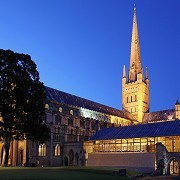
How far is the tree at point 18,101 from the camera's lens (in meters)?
49.1

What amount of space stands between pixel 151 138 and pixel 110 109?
5860 centimetres

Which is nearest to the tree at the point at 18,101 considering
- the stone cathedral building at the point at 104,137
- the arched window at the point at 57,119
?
the stone cathedral building at the point at 104,137

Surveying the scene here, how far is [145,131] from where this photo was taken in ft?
211

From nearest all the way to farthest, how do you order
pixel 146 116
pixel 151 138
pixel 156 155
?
pixel 156 155, pixel 151 138, pixel 146 116

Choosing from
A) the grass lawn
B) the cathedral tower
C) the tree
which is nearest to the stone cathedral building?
the cathedral tower

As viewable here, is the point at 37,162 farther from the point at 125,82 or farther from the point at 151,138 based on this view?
the point at 125,82

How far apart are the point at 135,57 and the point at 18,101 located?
98.3 meters

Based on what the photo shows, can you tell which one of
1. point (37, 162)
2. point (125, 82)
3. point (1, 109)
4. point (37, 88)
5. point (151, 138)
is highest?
point (125, 82)

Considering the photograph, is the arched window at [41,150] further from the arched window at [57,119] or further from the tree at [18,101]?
the tree at [18,101]

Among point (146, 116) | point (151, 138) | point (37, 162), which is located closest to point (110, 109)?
point (146, 116)

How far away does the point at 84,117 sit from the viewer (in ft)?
324

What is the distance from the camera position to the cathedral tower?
13475 cm

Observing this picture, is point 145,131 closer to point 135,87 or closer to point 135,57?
point 135,87

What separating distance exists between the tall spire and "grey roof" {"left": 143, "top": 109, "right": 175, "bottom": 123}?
17759 mm
